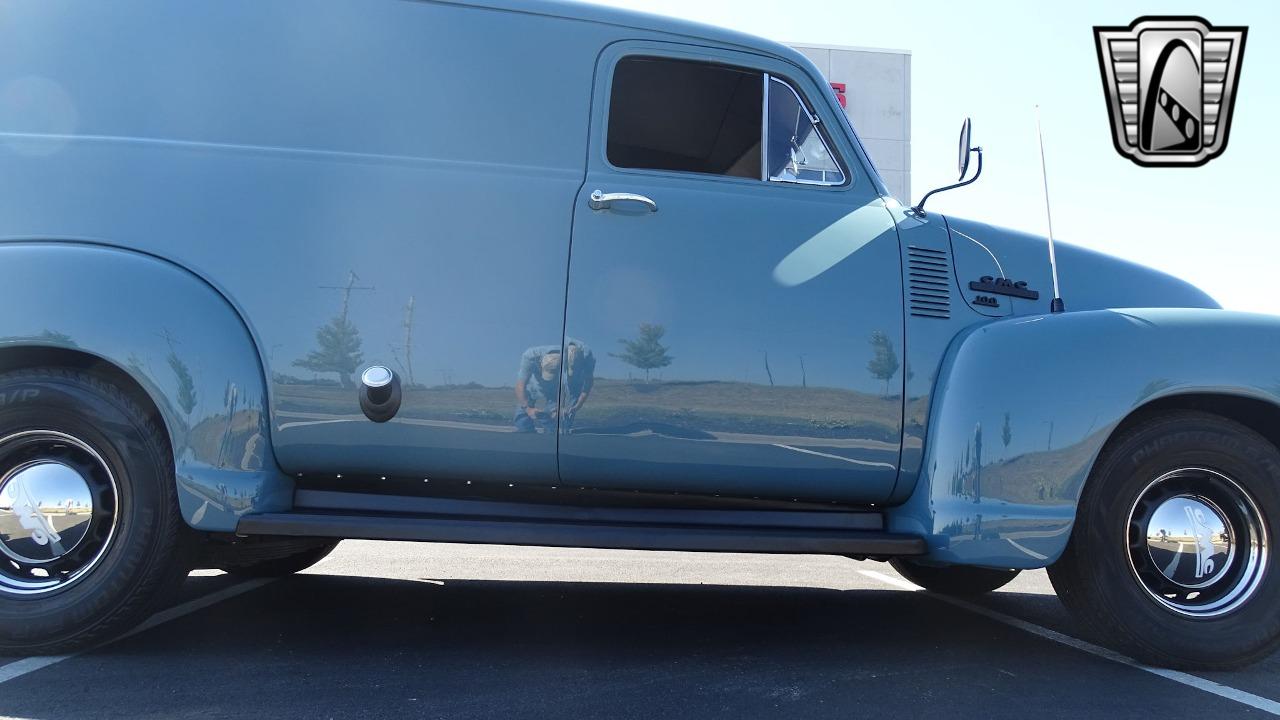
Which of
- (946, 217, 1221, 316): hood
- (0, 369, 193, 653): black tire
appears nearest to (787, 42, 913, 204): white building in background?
(946, 217, 1221, 316): hood

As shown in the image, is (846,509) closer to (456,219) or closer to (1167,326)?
(1167,326)

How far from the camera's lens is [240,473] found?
286cm

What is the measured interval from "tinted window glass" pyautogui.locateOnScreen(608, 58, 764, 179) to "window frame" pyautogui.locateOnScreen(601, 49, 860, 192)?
2 cm

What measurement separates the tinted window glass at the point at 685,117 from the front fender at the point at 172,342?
4.82ft

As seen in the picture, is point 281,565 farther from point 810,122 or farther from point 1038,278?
point 1038,278

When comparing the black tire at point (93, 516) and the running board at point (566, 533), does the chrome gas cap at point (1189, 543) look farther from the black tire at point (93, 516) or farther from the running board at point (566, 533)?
the black tire at point (93, 516)

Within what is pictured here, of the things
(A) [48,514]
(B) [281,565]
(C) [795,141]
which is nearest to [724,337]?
(C) [795,141]

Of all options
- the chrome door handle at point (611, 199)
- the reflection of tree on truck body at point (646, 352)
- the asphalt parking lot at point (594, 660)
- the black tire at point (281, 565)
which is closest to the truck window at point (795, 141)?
the chrome door handle at point (611, 199)

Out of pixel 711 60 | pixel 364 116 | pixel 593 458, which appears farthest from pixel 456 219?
pixel 711 60

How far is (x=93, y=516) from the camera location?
9.24 feet

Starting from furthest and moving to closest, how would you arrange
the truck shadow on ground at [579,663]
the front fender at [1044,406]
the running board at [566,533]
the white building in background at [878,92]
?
the white building in background at [878,92] → the front fender at [1044,406] → the running board at [566,533] → the truck shadow on ground at [579,663]

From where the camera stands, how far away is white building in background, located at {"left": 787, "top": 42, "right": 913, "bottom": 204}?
69.8 ft

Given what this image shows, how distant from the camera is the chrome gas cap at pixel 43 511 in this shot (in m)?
2.79

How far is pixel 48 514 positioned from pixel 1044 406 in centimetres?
314
